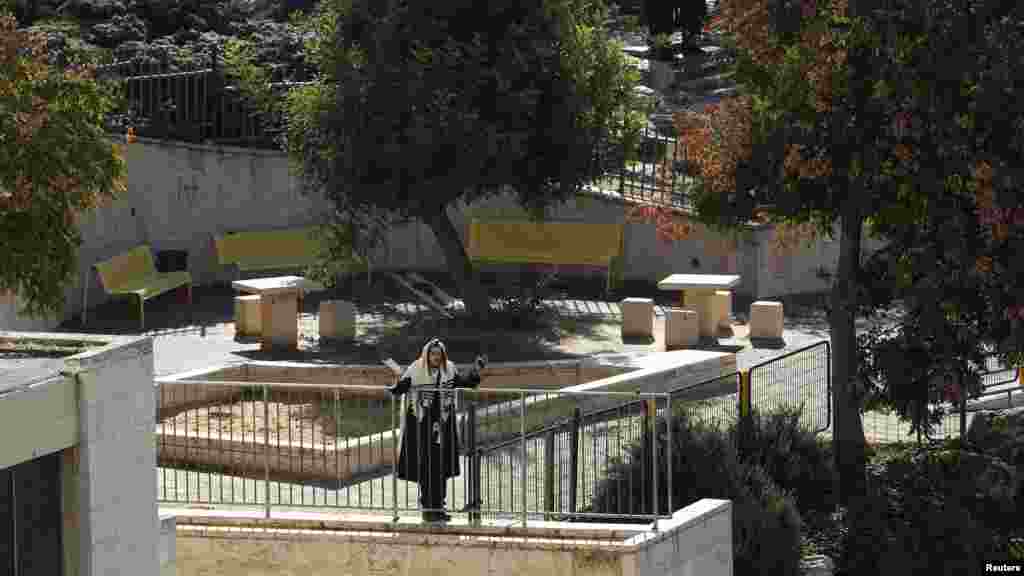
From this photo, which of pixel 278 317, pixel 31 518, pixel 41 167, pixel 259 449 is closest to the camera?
pixel 31 518

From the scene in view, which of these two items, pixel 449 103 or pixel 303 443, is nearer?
pixel 303 443

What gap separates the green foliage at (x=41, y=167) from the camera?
1598 cm

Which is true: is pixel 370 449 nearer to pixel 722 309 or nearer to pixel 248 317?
pixel 248 317

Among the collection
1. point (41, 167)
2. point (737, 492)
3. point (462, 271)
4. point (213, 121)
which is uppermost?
point (213, 121)

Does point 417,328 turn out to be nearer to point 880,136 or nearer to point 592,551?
point 880,136

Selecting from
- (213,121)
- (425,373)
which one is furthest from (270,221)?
(425,373)

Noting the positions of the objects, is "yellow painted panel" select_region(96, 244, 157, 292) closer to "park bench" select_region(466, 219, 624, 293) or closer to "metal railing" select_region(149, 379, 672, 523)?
"park bench" select_region(466, 219, 624, 293)

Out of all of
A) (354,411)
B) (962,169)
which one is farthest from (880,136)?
(354,411)

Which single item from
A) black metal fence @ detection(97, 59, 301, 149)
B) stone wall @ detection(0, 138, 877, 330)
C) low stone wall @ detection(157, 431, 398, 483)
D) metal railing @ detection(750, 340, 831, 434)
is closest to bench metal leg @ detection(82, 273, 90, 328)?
stone wall @ detection(0, 138, 877, 330)

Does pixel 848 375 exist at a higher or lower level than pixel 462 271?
lower

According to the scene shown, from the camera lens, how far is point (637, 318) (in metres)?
25.8

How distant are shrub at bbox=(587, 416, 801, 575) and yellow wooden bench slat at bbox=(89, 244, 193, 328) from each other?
10189 mm

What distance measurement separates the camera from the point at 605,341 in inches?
1014

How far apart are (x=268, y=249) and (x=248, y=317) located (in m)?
3.67
